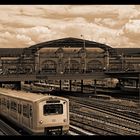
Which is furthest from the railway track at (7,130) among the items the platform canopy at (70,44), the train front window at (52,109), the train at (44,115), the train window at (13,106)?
the platform canopy at (70,44)

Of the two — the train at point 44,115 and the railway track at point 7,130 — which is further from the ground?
the train at point 44,115

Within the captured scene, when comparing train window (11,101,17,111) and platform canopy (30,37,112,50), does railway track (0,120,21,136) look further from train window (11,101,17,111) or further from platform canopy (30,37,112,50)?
platform canopy (30,37,112,50)

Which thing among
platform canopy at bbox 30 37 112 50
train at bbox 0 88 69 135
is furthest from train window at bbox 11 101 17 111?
platform canopy at bbox 30 37 112 50

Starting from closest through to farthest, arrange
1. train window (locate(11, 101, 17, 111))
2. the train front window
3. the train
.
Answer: the train < the train front window < train window (locate(11, 101, 17, 111))

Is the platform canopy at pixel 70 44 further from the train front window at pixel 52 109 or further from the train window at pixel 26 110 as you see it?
the train front window at pixel 52 109

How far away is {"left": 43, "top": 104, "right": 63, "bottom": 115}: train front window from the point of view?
1767 centimetres

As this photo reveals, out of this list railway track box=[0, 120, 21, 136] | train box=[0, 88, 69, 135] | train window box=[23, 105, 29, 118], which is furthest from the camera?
railway track box=[0, 120, 21, 136]

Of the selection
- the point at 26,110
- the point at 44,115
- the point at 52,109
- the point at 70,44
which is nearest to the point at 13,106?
the point at 26,110

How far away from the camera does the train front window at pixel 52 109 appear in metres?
17.7

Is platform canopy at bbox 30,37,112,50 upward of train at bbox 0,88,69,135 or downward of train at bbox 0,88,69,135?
upward

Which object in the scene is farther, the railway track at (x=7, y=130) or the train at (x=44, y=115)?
the railway track at (x=7, y=130)

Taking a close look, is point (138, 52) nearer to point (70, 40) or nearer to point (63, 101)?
point (70, 40)

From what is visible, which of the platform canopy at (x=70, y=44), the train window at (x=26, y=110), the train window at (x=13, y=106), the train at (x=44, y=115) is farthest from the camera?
the platform canopy at (x=70, y=44)
